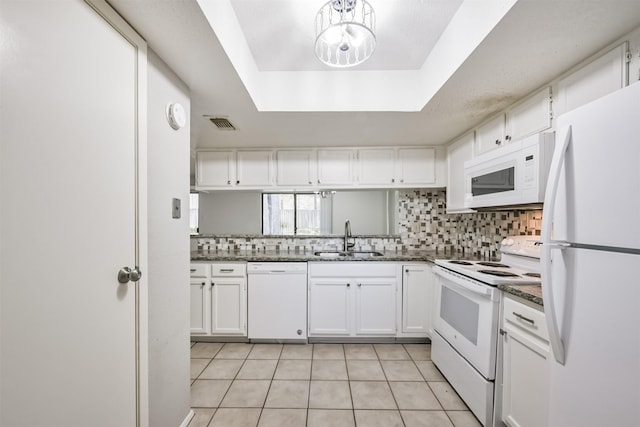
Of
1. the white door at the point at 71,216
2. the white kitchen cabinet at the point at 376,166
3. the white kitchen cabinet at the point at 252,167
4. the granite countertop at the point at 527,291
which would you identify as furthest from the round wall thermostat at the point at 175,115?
the granite countertop at the point at 527,291

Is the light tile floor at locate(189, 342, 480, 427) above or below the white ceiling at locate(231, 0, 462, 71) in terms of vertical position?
below

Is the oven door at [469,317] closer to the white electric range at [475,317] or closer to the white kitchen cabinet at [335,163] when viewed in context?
the white electric range at [475,317]

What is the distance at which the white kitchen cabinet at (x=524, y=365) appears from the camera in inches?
46.2

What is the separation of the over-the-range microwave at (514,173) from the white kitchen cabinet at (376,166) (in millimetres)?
926

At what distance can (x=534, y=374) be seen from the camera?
1.21 meters

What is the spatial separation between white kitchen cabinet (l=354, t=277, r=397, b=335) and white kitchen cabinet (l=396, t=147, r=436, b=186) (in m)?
1.12

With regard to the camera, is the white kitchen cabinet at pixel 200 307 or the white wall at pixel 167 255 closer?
the white wall at pixel 167 255

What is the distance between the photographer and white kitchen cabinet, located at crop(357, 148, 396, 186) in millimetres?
2807

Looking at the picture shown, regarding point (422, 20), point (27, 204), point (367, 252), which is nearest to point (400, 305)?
point (367, 252)

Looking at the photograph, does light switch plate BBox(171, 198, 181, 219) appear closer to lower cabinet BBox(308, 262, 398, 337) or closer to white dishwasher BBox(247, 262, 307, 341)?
white dishwasher BBox(247, 262, 307, 341)

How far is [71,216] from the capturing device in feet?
2.71

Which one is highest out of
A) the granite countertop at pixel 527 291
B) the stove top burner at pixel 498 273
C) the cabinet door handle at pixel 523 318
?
the stove top burner at pixel 498 273

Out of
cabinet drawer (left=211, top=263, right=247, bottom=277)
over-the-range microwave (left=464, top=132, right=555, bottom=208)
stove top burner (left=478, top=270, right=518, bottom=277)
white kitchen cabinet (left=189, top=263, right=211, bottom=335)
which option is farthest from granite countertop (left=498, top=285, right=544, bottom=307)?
white kitchen cabinet (left=189, top=263, right=211, bottom=335)

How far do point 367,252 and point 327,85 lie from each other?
1.87 m
